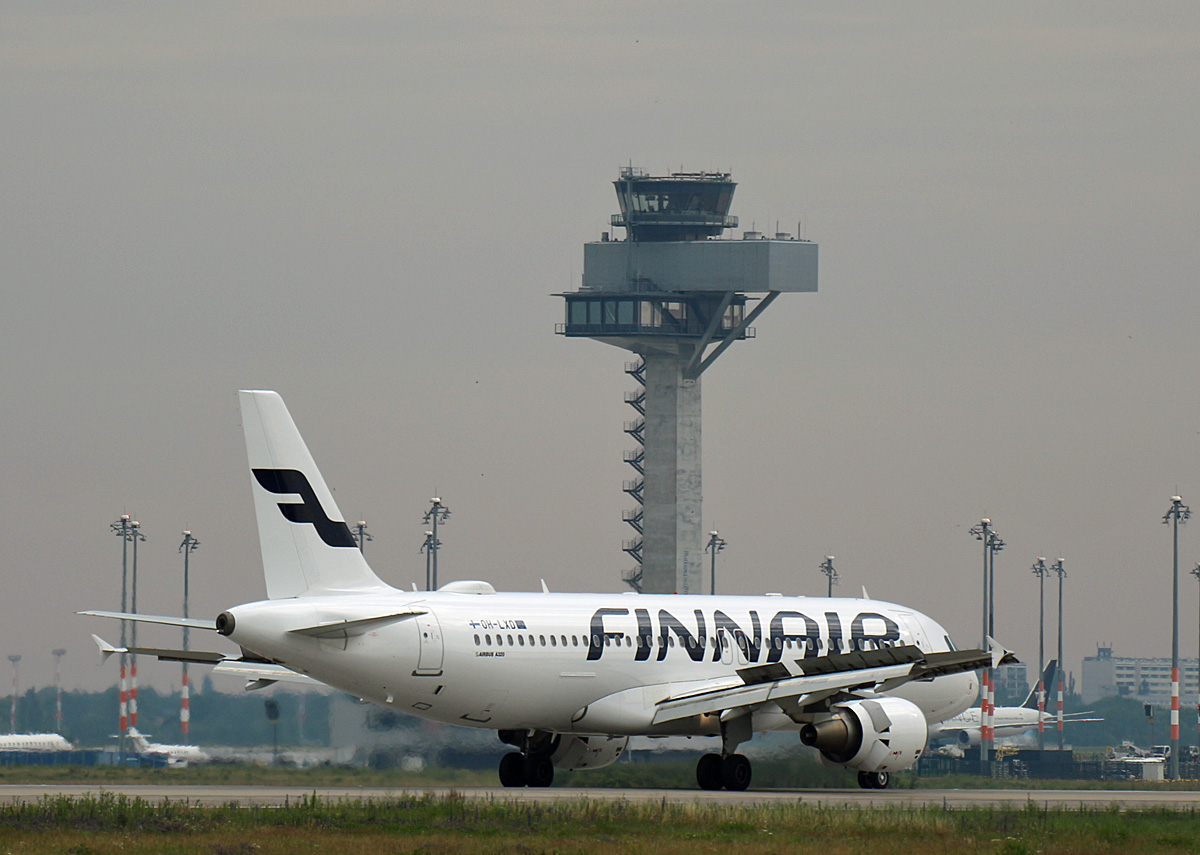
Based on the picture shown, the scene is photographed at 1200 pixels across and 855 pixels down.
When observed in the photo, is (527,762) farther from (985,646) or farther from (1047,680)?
(1047,680)

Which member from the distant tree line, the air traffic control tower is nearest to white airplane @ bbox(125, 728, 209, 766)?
the distant tree line

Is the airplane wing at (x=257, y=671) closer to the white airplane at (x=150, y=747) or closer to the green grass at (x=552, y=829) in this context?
the green grass at (x=552, y=829)

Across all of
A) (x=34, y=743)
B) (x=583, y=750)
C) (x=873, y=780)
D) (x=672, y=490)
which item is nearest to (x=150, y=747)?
(x=34, y=743)

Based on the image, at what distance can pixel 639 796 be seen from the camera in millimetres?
39125

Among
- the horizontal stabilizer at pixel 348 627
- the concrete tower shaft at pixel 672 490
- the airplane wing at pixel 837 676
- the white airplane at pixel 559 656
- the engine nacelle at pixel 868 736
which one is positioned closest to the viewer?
the horizontal stabilizer at pixel 348 627

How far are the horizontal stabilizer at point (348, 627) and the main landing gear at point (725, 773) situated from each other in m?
7.96

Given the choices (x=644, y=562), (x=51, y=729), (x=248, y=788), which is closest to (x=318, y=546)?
(x=248, y=788)

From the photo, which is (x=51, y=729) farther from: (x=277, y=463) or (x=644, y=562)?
(x=277, y=463)

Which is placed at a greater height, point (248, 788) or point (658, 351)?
point (658, 351)

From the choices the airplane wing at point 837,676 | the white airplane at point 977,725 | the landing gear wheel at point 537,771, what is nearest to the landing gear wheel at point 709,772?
the airplane wing at point 837,676

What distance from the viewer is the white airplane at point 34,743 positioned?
97.0 m

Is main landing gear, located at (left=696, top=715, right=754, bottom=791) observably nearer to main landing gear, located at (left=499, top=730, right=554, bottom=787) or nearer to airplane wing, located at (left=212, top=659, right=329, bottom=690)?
main landing gear, located at (left=499, top=730, right=554, bottom=787)

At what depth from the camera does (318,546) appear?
1544 inches

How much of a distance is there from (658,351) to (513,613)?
102204 mm
